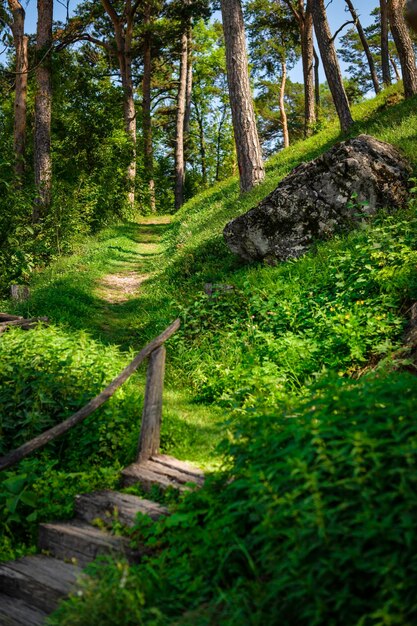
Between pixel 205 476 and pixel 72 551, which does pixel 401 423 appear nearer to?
pixel 205 476

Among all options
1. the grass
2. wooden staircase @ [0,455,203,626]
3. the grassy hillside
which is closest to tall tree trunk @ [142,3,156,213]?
the grassy hillside

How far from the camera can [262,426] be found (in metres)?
4.32

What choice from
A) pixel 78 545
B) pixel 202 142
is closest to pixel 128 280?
pixel 78 545

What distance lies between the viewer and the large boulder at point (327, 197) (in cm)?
978

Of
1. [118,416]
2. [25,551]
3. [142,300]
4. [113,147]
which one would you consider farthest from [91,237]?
[25,551]

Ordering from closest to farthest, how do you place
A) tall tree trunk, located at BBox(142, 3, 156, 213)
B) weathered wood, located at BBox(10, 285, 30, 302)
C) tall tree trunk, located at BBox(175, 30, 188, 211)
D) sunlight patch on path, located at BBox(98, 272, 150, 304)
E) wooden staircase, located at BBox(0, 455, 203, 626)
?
1. wooden staircase, located at BBox(0, 455, 203, 626)
2. weathered wood, located at BBox(10, 285, 30, 302)
3. sunlight patch on path, located at BBox(98, 272, 150, 304)
4. tall tree trunk, located at BBox(142, 3, 156, 213)
5. tall tree trunk, located at BBox(175, 30, 188, 211)

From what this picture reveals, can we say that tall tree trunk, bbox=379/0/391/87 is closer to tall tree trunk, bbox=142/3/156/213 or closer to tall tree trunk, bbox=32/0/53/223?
tall tree trunk, bbox=142/3/156/213

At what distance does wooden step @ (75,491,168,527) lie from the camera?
4.83 meters

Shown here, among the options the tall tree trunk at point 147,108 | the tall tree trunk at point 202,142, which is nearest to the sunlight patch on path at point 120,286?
the tall tree trunk at point 147,108

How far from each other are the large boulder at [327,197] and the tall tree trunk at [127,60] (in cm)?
1619

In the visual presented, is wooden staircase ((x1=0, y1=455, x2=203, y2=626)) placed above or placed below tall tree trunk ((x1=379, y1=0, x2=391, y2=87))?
below

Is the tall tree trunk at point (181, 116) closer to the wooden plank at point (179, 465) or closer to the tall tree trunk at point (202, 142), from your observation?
the tall tree trunk at point (202, 142)

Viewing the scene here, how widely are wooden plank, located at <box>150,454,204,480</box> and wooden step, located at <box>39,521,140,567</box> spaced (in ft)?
2.92

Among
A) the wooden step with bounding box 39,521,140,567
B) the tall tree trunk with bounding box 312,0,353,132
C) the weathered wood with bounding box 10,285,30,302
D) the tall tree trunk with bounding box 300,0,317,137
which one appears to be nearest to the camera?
the wooden step with bounding box 39,521,140,567
